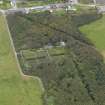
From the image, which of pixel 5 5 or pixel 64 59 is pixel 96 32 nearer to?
pixel 64 59

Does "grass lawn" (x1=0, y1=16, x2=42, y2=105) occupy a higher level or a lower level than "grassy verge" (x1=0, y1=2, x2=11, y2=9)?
lower

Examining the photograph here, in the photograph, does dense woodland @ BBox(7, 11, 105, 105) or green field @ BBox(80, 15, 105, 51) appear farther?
green field @ BBox(80, 15, 105, 51)

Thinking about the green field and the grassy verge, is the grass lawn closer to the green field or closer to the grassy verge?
the grassy verge

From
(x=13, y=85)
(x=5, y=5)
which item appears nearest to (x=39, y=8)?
(x=5, y=5)

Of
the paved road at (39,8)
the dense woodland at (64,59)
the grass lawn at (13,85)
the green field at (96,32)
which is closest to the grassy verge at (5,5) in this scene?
the paved road at (39,8)

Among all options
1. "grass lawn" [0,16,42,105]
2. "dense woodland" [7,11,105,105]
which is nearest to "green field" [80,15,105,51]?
"dense woodland" [7,11,105,105]

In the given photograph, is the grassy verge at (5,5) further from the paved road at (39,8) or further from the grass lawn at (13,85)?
the grass lawn at (13,85)

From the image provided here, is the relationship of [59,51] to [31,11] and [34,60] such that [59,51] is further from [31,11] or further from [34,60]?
[31,11]

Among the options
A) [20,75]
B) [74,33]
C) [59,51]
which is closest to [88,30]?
[74,33]
